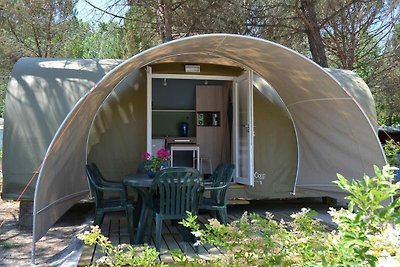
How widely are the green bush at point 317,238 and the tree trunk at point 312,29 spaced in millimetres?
7011

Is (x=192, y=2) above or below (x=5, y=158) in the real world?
above

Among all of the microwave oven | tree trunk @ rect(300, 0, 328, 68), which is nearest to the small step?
the microwave oven

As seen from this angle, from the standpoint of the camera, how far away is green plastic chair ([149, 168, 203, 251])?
3.91 m

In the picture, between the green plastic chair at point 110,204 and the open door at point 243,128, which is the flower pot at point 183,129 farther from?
the green plastic chair at point 110,204

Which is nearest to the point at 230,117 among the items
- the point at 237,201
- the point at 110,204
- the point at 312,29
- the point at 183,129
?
the point at 183,129

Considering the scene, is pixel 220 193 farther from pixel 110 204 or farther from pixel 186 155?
pixel 186 155

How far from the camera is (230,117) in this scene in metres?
7.55

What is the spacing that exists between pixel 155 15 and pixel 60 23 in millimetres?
2942

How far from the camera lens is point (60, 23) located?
10367mm

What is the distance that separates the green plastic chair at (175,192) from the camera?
154 inches

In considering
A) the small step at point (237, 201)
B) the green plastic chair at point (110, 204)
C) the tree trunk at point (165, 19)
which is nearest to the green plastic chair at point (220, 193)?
the green plastic chair at point (110, 204)

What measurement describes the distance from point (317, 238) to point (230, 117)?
5.50 m

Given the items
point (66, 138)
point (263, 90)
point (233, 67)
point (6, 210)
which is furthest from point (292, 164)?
point (6, 210)

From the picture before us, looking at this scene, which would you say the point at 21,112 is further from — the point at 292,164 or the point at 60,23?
the point at 60,23
